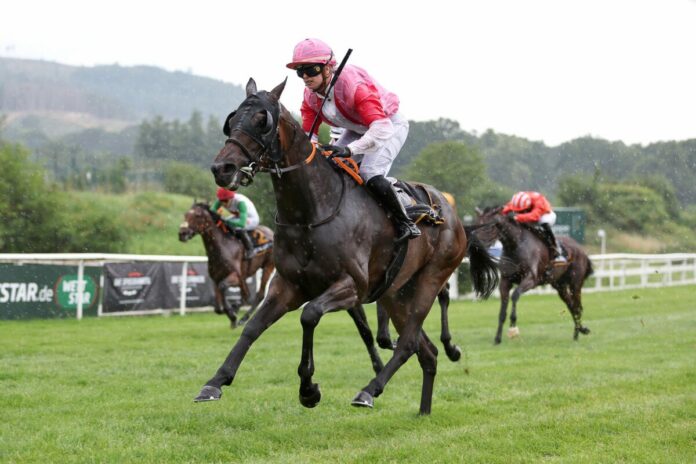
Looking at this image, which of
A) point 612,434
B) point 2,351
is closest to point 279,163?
point 612,434

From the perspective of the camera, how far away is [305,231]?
495 cm

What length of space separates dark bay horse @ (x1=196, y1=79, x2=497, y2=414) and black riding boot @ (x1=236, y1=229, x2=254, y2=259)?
845cm

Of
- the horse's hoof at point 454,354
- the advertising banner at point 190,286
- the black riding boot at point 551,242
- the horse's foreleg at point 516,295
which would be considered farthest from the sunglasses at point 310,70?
the advertising banner at point 190,286

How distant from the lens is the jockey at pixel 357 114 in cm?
524

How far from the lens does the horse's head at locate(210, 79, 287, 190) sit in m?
4.39

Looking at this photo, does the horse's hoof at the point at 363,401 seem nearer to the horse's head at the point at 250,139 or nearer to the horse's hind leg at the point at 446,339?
the horse's head at the point at 250,139

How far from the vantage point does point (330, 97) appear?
5469 mm

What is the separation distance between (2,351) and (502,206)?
7799 millimetres

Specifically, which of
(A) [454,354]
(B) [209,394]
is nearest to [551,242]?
(A) [454,354]

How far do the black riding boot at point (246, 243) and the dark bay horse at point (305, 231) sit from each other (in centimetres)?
845

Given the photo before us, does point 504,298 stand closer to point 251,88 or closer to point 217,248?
point 217,248

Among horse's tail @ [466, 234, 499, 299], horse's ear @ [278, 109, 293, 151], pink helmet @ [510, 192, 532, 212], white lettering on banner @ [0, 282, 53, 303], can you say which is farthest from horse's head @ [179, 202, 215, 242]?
horse's ear @ [278, 109, 293, 151]

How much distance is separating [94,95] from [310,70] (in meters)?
162

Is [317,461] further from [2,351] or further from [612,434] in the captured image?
[2,351]
